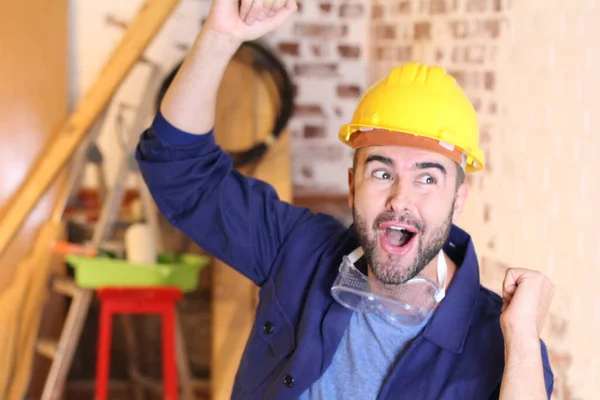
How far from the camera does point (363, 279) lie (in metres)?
1.64

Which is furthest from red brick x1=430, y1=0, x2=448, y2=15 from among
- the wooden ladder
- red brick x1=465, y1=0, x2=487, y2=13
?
the wooden ladder

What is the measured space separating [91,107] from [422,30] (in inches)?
40.8

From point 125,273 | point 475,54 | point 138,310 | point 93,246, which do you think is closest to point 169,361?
point 138,310

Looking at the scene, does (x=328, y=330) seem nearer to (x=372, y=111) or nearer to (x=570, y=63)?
(x=372, y=111)

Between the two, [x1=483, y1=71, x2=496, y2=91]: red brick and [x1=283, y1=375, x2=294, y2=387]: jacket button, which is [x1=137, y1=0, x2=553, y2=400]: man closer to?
[x1=283, y1=375, x2=294, y2=387]: jacket button

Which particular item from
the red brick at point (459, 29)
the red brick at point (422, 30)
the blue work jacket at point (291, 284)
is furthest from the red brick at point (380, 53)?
the blue work jacket at point (291, 284)

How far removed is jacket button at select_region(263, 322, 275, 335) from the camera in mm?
1708

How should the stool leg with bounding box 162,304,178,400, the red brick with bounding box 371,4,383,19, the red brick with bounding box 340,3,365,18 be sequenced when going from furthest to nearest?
the red brick with bounding box 340,3,365,18 → the red brick with bounding box 371,4,383,19 → the stool leg with bounding box 162,304,178,400

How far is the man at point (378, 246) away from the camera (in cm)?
151

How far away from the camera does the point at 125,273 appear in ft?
8.83

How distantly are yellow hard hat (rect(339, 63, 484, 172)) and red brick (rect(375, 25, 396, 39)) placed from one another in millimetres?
1265

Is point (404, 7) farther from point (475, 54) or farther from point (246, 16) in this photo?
point (246, 16)

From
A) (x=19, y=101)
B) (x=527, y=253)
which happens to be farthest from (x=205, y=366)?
(x=527, y=253)

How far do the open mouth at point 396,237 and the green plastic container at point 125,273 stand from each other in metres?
1.27
